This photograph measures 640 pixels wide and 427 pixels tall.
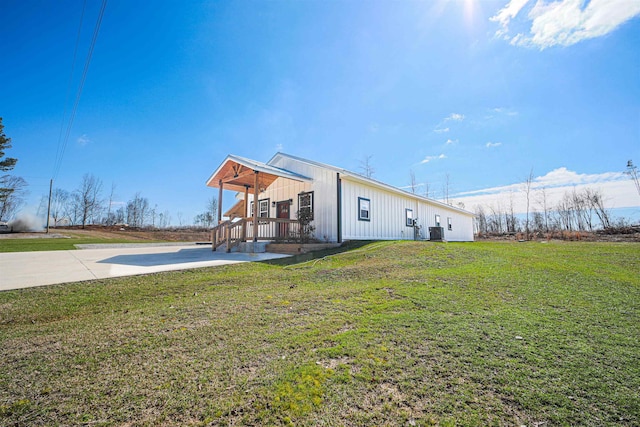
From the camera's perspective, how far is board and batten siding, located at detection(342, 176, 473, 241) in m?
11.5

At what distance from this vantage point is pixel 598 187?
91.4ft

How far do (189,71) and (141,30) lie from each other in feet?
8.63

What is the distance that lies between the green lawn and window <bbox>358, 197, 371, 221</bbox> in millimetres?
7377

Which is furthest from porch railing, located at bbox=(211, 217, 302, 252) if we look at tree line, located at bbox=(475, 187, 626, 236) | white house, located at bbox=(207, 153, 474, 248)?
tree line, located at bbox=(475, 187, 626, 236)

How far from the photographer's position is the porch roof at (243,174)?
10.4 meters

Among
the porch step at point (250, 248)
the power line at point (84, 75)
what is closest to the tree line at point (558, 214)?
the porch step at point (250, 248)

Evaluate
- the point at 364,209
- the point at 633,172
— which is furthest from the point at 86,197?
the point at 633,172

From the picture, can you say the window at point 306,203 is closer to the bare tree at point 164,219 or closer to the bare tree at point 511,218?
the bare tree at point 511,218

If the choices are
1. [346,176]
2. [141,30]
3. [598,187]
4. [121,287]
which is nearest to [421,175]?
[598,187]

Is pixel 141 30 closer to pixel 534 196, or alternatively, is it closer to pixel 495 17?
pixel 495 17

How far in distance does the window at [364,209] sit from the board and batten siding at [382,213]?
151 mm

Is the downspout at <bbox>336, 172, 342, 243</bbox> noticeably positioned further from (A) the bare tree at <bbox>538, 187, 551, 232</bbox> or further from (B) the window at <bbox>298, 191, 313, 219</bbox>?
(A) the bare tree at <bbox>538, 187, 551, 232</bbox>

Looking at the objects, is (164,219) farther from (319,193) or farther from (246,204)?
(319,193)

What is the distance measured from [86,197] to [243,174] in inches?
1685
